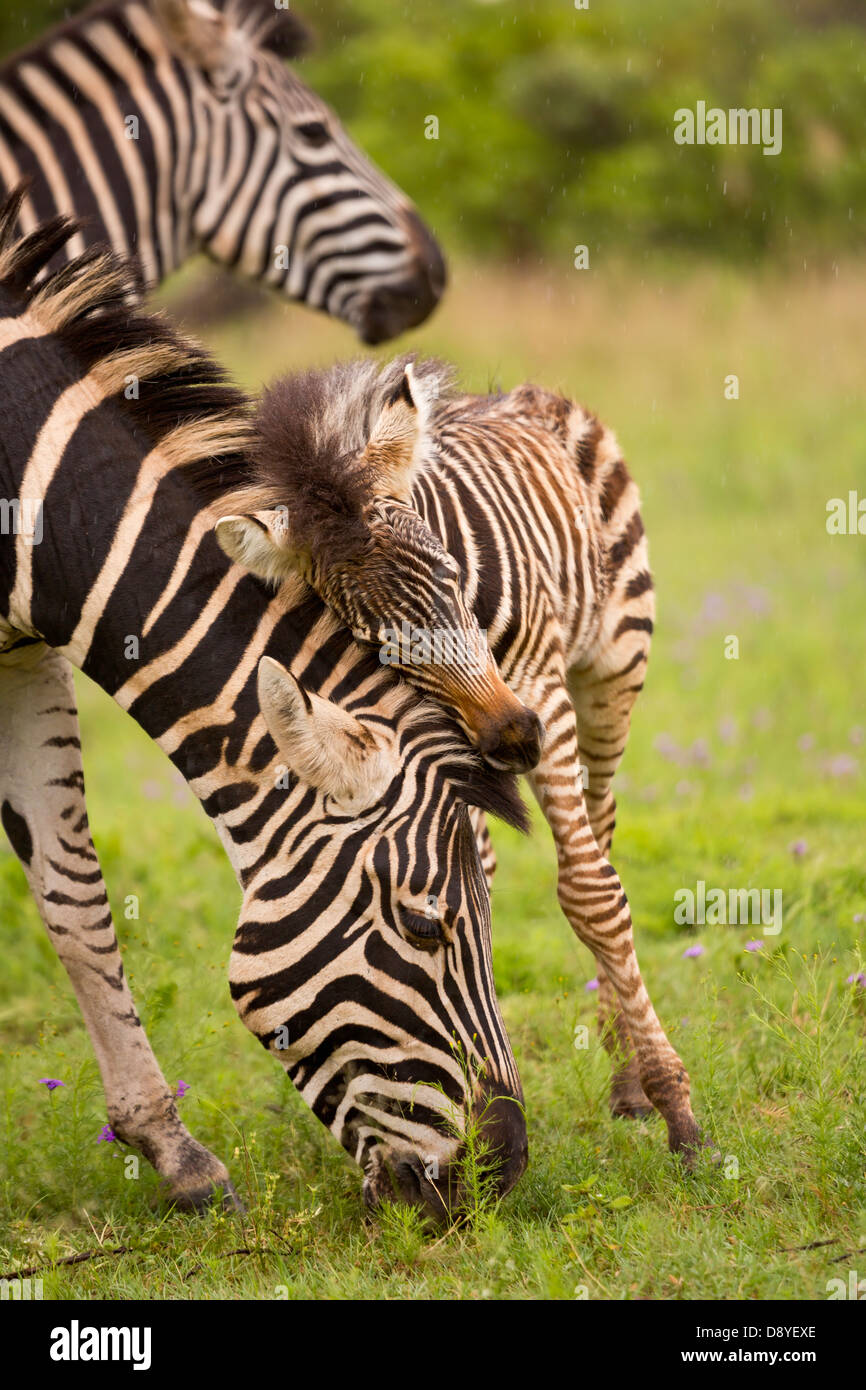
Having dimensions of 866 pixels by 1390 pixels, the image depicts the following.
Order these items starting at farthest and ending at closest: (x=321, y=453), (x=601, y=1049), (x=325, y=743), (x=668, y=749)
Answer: (x=668, y=749), (x=601, y=1049), (x=321, y=453), (x=325, y=743)

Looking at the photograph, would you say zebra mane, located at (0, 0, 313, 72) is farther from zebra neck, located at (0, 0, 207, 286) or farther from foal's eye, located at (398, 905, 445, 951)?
foal's eye, located at (398, 905, 445, 951)

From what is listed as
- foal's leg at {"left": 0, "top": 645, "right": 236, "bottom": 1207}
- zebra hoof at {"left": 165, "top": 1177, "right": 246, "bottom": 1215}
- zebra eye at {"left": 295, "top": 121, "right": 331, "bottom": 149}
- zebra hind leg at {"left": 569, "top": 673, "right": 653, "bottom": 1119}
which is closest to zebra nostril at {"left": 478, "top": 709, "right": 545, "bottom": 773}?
zebra hind leg at {"left": 569, "top": 673, "right": 653, "bottom": 1119}

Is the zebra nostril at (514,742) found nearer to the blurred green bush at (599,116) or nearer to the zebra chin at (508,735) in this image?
the zebra chin at (508,735)

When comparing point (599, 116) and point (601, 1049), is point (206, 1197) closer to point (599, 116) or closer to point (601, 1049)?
point (601, 1049)

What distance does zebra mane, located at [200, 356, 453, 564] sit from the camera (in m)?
3.80

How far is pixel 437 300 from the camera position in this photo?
850 cm

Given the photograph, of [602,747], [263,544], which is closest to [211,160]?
[602,747]

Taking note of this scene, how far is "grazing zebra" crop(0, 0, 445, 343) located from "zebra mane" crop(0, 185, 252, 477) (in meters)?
2.53

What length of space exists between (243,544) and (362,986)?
1.21 meters

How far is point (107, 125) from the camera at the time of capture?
7410 millimetres

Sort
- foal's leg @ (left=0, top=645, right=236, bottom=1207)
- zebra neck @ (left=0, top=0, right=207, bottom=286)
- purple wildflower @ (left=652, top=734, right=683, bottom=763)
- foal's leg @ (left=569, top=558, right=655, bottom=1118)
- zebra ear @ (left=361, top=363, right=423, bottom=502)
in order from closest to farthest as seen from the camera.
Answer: zebra ear @ (left=361, top=363, right=423, bottom=502) → foal's leg @ (left=0, top=645, right=236, bottom=1207) → foal's leg @ (left=569, top=558, right=655, bottom=1118) → zebra neck @ (left=0, top=0, right=207, bottom=286) → purple wildflower @ (left=652, top=734, right=683, bottom=763)

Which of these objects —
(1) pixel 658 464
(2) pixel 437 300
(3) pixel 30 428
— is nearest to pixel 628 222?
(1) pixel 658 464

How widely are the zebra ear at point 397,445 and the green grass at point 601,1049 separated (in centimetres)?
196

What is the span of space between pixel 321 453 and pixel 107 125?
4.41 m
